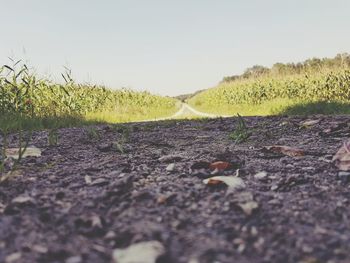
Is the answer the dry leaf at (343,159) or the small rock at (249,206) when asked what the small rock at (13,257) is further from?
the dry leaf at (343,159)

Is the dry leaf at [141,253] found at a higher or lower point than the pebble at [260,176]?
lower

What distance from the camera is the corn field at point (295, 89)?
632 inches

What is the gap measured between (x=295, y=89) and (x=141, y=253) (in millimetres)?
19605

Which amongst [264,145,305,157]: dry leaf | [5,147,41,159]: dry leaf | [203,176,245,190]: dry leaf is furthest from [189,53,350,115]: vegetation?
[203,176,245,190]: dry leaf

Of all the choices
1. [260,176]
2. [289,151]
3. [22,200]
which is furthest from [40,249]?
[289,151]

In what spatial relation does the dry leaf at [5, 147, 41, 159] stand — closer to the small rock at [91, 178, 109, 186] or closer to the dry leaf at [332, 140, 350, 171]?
the small rock at [91, 178, 109, 186]

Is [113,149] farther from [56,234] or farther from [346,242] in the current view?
[346,242]

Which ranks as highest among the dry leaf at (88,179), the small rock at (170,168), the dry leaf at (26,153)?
the dry leaf at (26,153)

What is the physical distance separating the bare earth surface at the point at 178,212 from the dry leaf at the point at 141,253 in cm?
3

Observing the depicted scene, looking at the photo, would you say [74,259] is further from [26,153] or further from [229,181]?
[26,153]

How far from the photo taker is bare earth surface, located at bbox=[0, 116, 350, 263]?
1.35 metres

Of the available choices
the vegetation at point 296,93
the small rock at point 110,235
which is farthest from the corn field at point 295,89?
the small rock at point 110,235

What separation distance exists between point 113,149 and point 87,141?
2.45ft

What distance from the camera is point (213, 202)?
5.96 ft
